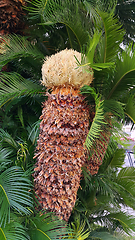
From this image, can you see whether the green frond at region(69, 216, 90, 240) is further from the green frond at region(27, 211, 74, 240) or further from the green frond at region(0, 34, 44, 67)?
the green frond at region(0, 34, 44, 67)

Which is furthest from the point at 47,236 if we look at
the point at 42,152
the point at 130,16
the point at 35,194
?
the point at 130,16

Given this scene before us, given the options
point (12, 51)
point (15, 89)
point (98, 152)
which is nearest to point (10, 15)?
point (12, 51)

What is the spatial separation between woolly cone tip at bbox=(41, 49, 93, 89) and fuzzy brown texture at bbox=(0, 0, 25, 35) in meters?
0.98

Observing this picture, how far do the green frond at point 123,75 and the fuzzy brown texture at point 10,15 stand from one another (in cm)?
139

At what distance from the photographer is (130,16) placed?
9.48 ft

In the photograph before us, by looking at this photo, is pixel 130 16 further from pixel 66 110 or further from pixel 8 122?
pixel 8 122

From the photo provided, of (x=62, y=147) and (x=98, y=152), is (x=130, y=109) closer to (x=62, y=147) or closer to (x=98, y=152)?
(x=98, y=152)

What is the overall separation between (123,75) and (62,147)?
90cm

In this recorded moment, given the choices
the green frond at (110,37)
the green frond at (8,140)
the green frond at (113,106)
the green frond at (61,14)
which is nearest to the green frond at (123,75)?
the green frond at (110,37)

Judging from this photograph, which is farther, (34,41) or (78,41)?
(34,41)

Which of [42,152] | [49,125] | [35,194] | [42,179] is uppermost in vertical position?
[49,125]

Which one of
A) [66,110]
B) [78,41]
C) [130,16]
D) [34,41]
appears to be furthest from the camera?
[130,16]

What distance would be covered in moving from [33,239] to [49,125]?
39.5 inches

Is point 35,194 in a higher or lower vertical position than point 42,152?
lower
